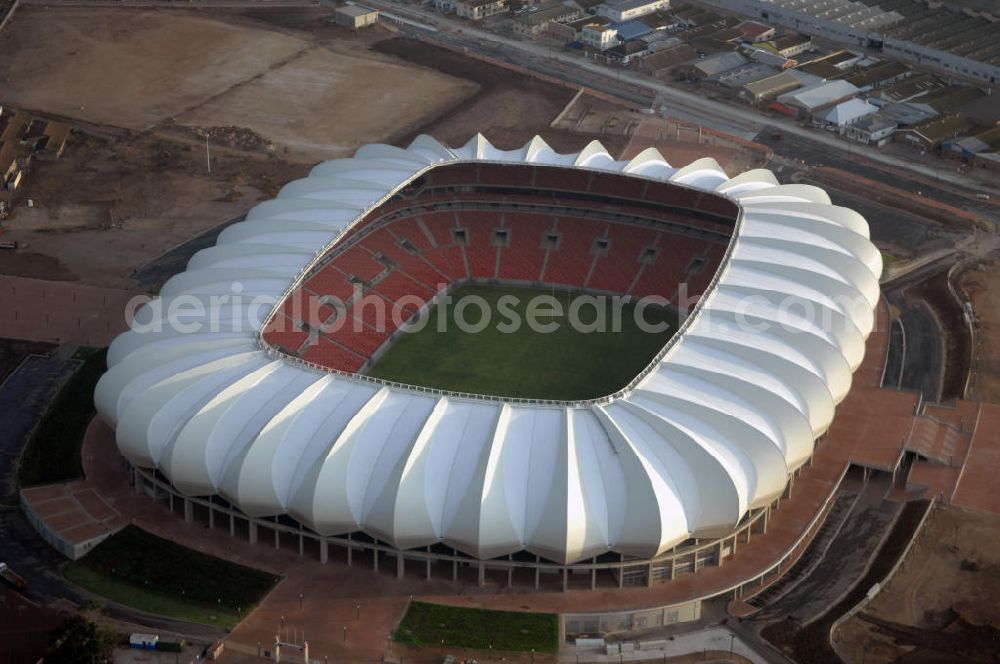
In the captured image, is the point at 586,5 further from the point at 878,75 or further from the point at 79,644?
the point at 79,644

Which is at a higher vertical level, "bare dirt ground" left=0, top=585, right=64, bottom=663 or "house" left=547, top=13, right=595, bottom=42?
"house" left=547, top=13, right=595, bottom=42

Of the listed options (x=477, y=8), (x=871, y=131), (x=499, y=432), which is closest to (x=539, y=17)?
(x=477, y=8)

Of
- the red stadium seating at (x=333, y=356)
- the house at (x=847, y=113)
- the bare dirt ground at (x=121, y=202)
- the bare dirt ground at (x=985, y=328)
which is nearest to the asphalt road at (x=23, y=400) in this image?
the bare dirt ground at (x=121, y=202)

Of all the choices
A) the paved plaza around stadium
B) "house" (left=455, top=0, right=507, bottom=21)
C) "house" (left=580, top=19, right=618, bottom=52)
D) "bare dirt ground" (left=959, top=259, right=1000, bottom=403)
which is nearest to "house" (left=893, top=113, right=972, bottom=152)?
"bare dirt ground" (left=959, top=259, right=1000, bottom=403)

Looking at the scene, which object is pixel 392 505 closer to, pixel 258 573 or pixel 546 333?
pixel 258 573

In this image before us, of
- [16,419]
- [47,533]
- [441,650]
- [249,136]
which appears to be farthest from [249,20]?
[441,650]

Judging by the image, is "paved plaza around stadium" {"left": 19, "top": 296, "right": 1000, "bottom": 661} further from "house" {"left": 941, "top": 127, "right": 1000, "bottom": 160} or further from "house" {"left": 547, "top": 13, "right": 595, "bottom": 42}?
"house" {"left": 547, "top": 13, "right": 595, "bottom": 42}
